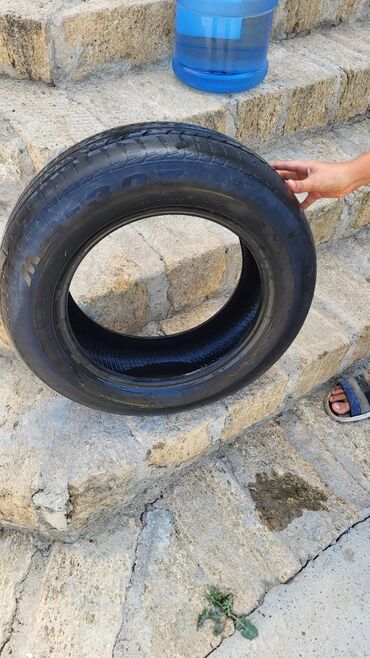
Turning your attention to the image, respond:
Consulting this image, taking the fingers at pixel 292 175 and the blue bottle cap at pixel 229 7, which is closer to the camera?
the fingers at pixel 292 175

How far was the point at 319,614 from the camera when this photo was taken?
6.09 ft

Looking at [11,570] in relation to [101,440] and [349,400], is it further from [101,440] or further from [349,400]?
[349,400]

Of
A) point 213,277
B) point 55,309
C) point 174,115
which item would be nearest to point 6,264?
point 55,309

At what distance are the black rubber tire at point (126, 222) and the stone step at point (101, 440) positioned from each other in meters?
0.20

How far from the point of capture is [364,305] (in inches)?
93.5

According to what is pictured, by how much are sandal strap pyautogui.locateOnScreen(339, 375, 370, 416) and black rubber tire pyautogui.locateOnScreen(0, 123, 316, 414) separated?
2.49 feet

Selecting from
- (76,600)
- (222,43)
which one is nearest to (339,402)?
(76,600)

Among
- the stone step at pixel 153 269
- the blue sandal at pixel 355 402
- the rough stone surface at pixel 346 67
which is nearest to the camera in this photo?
→ the stone step at pixel 153 269

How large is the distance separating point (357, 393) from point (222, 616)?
41.7 inches

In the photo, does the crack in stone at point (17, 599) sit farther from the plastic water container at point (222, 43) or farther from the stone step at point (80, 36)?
the plastic water container at point (222, 43)

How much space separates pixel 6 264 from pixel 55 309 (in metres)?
0.16

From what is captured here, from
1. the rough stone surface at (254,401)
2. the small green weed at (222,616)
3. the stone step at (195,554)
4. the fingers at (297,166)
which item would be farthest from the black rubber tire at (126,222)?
the small green weed at (222,616)

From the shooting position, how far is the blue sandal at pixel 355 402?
7.66 ft

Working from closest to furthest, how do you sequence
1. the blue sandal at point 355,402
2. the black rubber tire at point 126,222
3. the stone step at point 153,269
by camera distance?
the black rubber tire at point 126,222, the stone step at point 153,269, the blue sandal at point 355,402
